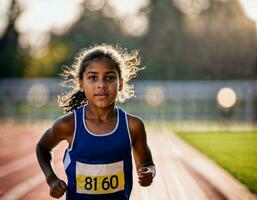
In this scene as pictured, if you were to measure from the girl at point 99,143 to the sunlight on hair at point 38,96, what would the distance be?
2734 centimetres

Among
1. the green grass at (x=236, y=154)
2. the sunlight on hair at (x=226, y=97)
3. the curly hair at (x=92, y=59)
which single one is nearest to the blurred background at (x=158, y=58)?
the sunlight on hair at (x=226, y=97)

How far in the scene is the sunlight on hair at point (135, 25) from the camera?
1802 inches

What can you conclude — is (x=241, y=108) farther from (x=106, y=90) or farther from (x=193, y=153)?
(x=106, y=90)

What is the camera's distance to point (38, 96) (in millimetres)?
31297

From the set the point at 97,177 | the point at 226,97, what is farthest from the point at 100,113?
the point at 226,97

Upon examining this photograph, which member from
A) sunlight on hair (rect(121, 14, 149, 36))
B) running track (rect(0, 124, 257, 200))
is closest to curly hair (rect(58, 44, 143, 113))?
running track (rect(0, 124, 257, 200))

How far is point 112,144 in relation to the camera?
3469 mm

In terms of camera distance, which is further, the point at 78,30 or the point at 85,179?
the point at 78,30

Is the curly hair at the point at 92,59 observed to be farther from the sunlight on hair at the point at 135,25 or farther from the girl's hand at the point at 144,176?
the sunlight on hair at the point at 135,25

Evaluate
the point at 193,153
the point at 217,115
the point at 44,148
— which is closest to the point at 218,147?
the point at 193,153

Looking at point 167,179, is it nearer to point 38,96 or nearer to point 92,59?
point 92,59

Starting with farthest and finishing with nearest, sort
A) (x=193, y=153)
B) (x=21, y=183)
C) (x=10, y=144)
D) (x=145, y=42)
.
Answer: (x=145, y=42)
(x=10, y=144)
(x=193, y=153)
(x=21, y=183)

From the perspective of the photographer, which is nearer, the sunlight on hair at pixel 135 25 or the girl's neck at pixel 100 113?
the girl's neck at pixel 100 113

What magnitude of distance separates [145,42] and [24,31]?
418 inches
